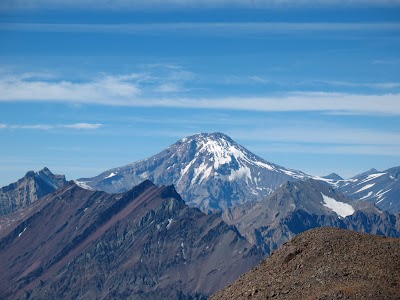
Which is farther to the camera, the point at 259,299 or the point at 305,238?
the point at 305,238

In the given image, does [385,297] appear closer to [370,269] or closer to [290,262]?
[370,269]

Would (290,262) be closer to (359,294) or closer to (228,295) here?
(228,295)

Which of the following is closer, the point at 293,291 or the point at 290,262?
the point at 293,291

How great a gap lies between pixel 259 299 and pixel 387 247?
17722 millimetres

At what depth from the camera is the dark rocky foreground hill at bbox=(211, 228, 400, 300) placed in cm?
10138

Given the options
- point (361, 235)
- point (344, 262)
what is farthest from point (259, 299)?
point (361, 235)

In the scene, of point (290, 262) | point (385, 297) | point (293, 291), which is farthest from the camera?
point (290, 262)

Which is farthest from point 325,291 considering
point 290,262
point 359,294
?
point 290,262

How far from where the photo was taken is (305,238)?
388ft

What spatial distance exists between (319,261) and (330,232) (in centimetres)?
862

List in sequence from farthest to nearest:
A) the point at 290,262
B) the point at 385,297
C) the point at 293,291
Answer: the point at 290,262 → the point at 293,291 → the point at 385,297

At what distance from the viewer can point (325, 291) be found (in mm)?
101688

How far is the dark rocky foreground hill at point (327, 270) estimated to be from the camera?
3991 inches

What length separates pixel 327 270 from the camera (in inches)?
4218
